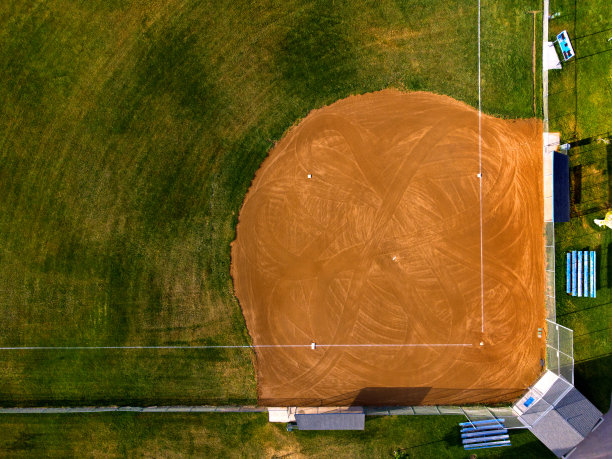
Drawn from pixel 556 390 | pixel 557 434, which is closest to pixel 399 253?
pixel 556 390

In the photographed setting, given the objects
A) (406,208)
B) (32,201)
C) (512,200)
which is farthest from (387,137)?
(32,201)

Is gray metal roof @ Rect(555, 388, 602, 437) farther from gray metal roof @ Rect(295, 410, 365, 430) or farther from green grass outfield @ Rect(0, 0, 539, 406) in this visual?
green grass outfield @ Rect(0, 0, 539, 406)

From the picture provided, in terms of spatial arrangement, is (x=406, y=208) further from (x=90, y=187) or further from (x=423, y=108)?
(x=90, y=187)

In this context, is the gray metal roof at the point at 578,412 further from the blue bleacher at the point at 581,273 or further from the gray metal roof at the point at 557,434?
the blue bleacher at the point at 581,273

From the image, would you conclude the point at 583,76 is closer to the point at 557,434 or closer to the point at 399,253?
the point at 399,253

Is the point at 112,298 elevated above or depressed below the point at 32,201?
below

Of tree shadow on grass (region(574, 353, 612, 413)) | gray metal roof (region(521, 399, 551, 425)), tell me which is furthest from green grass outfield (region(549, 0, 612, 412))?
gray metal roof (region(521, 399, 551, 425))
